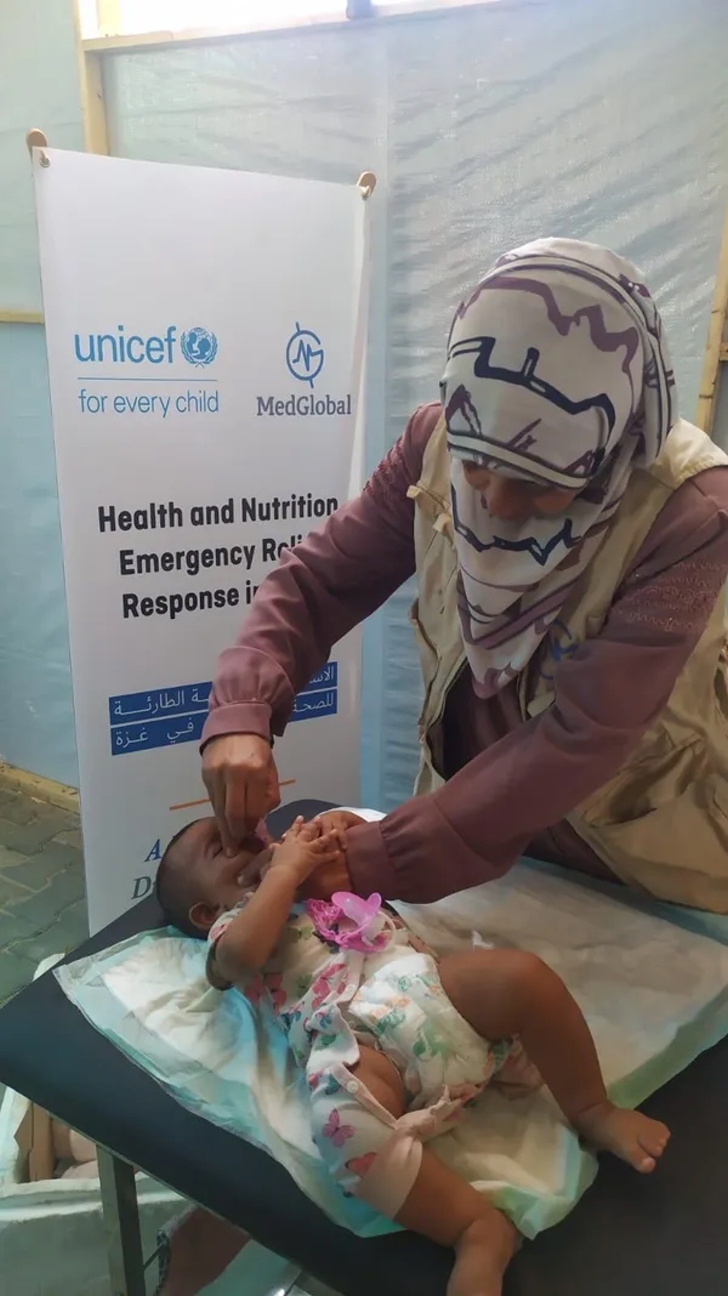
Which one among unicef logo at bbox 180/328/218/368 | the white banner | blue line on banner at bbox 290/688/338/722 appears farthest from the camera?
blue line on banner at bbox 290/688/338/722

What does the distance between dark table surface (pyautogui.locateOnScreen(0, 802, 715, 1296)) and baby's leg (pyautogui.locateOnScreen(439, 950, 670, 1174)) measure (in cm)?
3

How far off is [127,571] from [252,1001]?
3.59ft

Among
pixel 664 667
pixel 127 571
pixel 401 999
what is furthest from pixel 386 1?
pixel 401 999

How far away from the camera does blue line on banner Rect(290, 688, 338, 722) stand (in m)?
2.26

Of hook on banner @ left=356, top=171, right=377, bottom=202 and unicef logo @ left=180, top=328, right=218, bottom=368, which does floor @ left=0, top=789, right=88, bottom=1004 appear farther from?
hook on banner @ left=356, top=171, right=377, bottom=202

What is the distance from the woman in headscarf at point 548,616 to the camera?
908 millimetres

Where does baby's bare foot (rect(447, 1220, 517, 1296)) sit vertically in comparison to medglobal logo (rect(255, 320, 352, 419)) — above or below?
below

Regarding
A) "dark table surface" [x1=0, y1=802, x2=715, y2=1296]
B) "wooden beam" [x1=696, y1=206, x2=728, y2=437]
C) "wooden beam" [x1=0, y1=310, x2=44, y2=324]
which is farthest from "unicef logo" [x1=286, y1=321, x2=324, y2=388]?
"dark table surface" [x1=0, y1=802, x2=715, y2=1296]

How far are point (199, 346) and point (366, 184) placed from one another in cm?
50

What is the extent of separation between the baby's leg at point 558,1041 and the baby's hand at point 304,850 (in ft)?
0.71

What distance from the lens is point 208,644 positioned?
2.13 m

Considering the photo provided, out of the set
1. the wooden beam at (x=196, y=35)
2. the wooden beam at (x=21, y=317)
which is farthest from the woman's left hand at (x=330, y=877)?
the wooden beam at (x=21, y=317)

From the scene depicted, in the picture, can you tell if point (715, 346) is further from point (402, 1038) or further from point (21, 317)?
point (21, 317)

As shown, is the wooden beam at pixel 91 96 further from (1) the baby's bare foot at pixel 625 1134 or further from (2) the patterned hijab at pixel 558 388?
(1) the baby's bare foot at pixel 625 1134
